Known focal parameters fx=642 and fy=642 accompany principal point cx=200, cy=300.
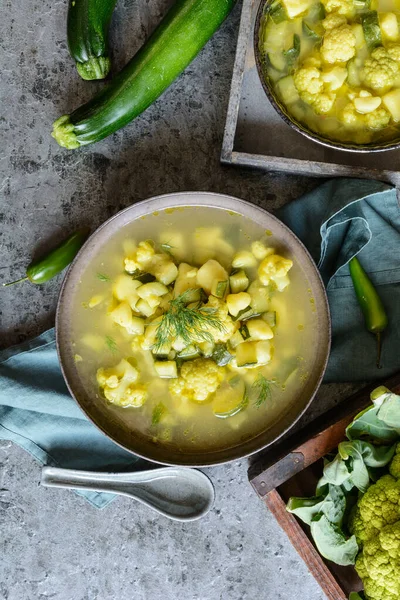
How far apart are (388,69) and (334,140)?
0.27m

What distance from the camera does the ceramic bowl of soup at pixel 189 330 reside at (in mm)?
2059

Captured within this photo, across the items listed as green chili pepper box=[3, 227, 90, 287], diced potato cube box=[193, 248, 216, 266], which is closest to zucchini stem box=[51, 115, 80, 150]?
green chili pepper box=[3, 227, 90, 287]

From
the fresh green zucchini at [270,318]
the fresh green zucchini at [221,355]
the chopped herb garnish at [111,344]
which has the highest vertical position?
the chopped herb garnish at [111,344]

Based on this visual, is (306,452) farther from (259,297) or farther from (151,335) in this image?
(151,335)

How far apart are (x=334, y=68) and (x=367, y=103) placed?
0.16m

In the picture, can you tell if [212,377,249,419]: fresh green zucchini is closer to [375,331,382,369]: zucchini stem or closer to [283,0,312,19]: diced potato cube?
[375,331,382,369]: zucchini stem

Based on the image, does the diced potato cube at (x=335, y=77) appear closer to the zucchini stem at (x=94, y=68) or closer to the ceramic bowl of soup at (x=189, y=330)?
the ceramic bowl of soup at (x=189, y=330)

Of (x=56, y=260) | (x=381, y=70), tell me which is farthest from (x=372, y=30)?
(x=56, y=260)

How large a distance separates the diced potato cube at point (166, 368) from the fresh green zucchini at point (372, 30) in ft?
3.94

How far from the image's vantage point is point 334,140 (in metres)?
2.10

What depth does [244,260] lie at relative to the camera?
208cm

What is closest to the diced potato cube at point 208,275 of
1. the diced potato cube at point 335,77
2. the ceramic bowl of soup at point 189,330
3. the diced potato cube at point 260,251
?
the ceramic bowl of soup at point 189,330

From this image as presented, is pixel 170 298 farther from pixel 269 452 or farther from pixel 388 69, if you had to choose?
pixel 388 69

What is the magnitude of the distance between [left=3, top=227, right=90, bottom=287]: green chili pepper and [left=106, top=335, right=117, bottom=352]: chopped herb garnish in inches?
14.5
